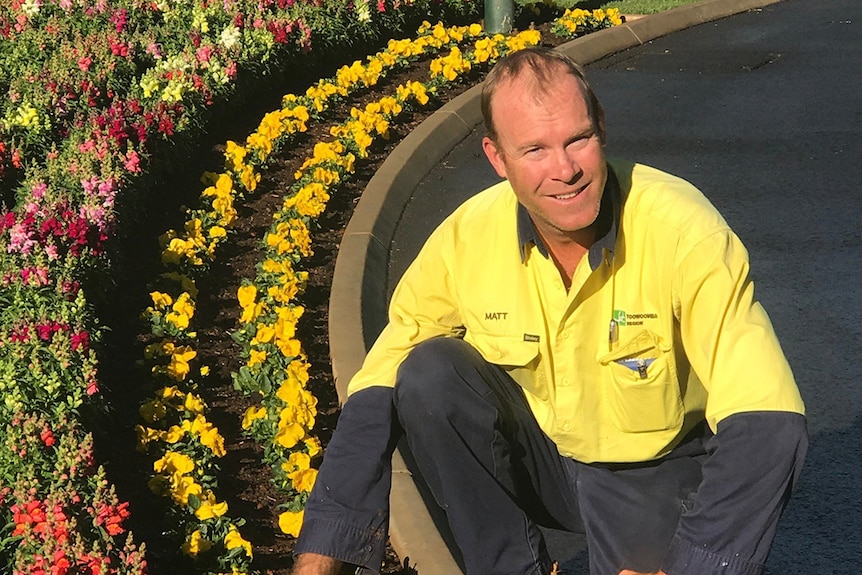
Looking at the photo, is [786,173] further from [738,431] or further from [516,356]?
[738,431]

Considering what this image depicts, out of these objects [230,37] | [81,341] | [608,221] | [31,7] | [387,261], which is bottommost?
[387,261]

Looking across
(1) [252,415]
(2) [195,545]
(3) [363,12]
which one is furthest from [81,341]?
(3) [363,12]

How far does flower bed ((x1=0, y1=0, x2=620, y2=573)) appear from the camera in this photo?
3.60m

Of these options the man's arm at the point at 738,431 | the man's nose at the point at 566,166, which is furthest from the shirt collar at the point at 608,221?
the man's arm at the point at 738,431

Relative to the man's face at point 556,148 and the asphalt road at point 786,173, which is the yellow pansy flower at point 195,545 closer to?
the asphalt road at point 786,173

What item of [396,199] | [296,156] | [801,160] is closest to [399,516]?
[396,199]

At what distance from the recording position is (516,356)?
306 centimetres

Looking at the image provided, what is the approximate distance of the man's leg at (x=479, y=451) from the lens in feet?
9.88

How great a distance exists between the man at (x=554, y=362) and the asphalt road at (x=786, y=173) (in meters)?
0.77

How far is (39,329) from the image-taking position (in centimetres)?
442

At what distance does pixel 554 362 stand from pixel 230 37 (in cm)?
575

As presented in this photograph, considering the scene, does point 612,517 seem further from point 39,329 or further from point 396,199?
point 396,199

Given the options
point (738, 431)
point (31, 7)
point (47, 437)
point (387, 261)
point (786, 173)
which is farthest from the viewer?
point (31, 7)

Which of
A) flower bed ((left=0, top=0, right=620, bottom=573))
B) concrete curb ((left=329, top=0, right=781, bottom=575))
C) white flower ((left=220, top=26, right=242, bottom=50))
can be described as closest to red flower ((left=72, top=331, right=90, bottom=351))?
flower bed ((left=0, top=0, right=620, bottom=573))
